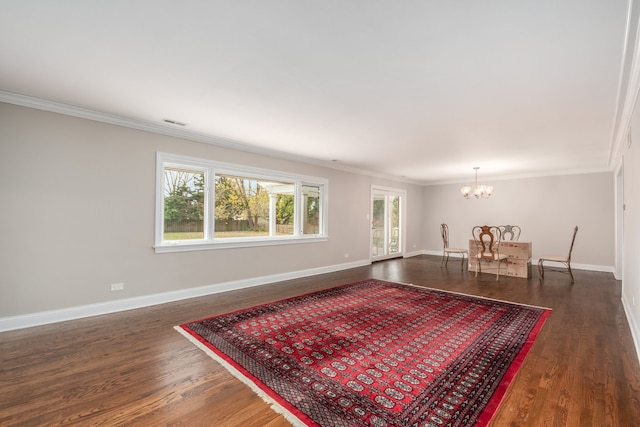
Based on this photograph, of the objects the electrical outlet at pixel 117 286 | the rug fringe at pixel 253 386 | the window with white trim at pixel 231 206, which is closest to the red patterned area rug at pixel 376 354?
the rug fringe at pixel 253 386

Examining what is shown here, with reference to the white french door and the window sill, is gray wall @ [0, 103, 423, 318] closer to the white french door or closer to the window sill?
the window sill

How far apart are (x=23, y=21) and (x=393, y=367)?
11.6 feet

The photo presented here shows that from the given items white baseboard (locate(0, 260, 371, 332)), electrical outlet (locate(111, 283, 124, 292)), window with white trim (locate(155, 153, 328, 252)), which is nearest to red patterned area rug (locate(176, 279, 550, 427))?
white baseboard (locate(0, 260, 371, 332))

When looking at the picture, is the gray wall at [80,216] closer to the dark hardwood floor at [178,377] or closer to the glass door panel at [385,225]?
the dark hardwood floor at [178,377]

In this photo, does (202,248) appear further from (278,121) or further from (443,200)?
(443,200)

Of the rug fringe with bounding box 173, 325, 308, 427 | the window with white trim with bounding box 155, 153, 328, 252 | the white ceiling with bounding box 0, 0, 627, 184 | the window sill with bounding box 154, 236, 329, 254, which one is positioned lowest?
the rug fringe with bounding box 173, 325, 308, 427

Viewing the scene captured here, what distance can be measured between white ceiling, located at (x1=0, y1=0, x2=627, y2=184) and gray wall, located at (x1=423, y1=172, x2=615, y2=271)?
3583 mm

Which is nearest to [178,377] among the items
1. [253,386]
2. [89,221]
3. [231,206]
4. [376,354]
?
[253,386]

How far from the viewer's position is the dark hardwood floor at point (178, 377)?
1793 mm

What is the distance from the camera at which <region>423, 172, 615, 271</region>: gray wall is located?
6.86 metres

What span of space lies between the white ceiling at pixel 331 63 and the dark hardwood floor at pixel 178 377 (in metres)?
2.39

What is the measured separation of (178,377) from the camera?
2.22 m

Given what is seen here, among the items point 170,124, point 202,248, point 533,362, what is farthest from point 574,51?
point 202,248

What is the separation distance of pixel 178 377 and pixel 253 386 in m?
0.59
